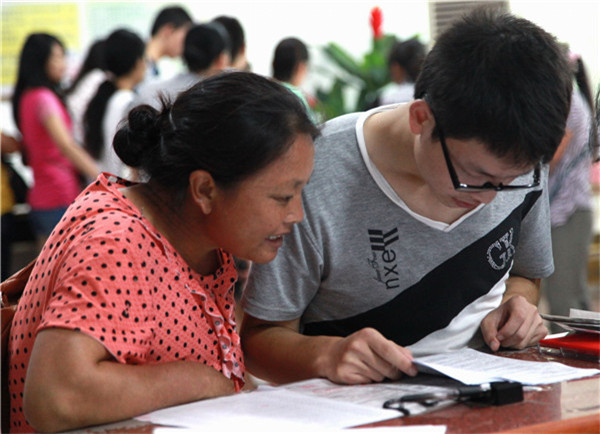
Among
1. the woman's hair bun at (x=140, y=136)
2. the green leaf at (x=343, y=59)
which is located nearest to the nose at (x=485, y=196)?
the woman's hair bun at (x=140, y=136)

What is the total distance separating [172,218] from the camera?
152 centimetres

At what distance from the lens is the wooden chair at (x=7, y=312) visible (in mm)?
1429

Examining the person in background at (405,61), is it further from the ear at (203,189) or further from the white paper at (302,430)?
the white paper at (302,430)

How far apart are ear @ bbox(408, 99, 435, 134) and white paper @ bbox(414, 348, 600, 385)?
404 millimetres

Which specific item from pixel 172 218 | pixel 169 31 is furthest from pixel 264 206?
pixel 169 31

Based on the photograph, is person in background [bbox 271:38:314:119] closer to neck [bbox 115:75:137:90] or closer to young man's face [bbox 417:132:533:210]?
neck [bbox 115:75:137:90]

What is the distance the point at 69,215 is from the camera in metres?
1.42

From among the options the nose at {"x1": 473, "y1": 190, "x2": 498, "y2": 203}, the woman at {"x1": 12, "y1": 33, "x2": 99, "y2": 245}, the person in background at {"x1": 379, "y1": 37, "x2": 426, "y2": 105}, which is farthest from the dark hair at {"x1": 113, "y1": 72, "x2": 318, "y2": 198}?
the person in background at {"x1": 379, "y1": 37, "x2": 426, "y2": 105}

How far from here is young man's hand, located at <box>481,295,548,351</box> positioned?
1.67 metres

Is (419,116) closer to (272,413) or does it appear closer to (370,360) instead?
(370,360)

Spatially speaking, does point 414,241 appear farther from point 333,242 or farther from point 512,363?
point 512,363

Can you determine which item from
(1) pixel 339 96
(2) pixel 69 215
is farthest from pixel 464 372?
(1) pixel 339 96

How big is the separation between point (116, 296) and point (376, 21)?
16.8 feet

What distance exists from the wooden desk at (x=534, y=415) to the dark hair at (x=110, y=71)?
304 cm
